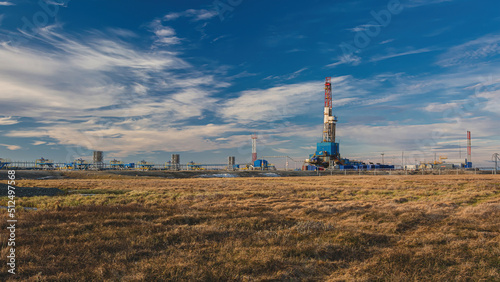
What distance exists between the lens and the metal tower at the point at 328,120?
118188mm

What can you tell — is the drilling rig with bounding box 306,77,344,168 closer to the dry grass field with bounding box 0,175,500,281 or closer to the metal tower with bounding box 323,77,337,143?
the metal tower with bounding box 323,77,337,143

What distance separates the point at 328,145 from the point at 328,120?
10.1 metres

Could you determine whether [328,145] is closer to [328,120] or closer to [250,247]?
[328,120]

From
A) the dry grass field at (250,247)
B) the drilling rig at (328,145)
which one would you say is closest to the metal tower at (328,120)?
the drilling rig at (328,145)

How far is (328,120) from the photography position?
389 feet

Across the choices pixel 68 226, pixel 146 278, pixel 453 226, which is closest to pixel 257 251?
pixel 146 278

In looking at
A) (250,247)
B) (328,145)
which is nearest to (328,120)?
(328,145)

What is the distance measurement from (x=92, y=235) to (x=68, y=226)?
1.98m

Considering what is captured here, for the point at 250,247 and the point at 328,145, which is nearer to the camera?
the point at 250,247

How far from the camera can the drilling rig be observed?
115625mm

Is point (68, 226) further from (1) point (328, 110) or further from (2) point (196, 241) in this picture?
(1) point (328, 110)

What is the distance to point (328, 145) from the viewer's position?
381 ft

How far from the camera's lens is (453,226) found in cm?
1303

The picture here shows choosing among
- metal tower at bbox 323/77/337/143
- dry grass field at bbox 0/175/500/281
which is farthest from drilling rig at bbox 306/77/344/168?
dry grass field at bbox 0/175/500/281
